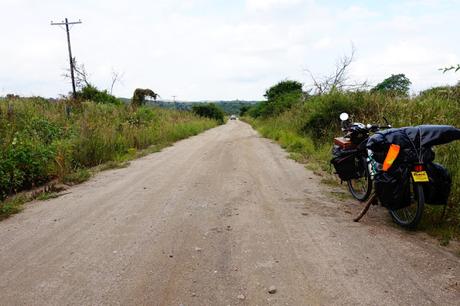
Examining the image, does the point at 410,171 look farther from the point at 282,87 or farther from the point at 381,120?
the point at 282,87

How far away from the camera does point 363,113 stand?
12.5 meters

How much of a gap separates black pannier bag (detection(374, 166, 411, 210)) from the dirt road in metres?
0.36

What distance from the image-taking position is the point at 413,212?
4852 millimetres

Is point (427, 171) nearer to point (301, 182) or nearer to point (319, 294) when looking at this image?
point (319, 294)

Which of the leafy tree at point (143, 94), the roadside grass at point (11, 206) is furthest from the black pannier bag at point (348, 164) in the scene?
the leafy tree at point (143, 94)

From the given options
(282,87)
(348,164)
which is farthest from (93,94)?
(348,164)

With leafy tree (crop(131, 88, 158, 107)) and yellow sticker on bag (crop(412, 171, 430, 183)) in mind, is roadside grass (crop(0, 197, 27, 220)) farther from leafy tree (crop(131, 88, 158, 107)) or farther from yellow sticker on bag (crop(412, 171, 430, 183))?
leafy tree (crop(131, 88, 158, 107))

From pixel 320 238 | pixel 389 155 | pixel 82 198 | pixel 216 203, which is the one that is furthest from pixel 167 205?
pixel 389 155

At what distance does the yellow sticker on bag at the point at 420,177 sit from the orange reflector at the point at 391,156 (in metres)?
0.27

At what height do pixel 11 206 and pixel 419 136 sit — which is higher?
pixel 419 136

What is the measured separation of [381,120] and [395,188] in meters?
6.26

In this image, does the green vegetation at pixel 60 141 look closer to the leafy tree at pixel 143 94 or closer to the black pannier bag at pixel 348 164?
the black pannier bag at pixel 348 164

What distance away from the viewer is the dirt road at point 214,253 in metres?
3.24

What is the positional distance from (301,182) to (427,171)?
333 cm
